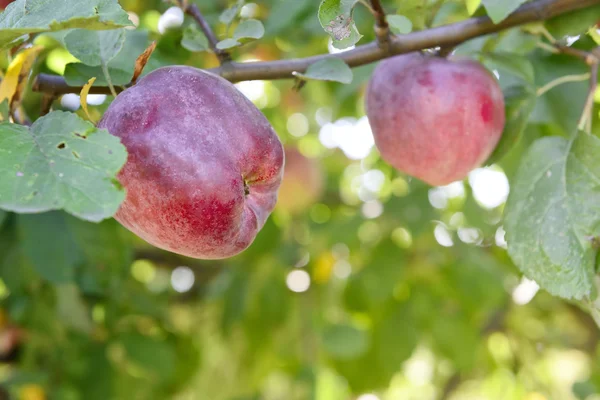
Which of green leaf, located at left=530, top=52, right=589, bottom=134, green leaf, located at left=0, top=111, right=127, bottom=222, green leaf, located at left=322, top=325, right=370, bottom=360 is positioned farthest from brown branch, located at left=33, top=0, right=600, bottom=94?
green leaf, located at left=322, top=325, right=370, bottom=360

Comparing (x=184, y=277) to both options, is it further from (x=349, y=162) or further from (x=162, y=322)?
(x=349, y=162)

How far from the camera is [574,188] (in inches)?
34.9

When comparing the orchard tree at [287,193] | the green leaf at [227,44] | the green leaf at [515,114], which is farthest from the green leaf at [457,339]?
the green leaf at [227,44]

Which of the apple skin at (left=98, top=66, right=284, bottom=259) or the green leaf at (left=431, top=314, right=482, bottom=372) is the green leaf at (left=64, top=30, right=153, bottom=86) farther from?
the green leaf at (left=431, top=314, right=482, bottom=372)

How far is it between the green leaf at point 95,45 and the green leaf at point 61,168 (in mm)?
186

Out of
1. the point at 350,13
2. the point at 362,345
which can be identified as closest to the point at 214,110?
the point at 350,13

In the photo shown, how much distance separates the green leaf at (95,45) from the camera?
2.74 feet

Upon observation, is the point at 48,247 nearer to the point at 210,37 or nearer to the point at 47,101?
the point at 47,101

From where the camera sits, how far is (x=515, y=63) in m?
1.00

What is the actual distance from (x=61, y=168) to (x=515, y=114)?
722 mm

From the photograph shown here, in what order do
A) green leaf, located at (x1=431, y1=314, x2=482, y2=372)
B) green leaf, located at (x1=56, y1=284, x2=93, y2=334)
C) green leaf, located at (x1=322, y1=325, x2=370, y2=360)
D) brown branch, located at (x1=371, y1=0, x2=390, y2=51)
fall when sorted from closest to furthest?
brown branch, located at (x1=371, y1=0, x2=390, y2=51) < green leaf, located at (x1=56, y1=284, x2=93, y2=334) < green leaf, located at (x1=322, y1=325, x2=370, y2=360) < green leaf, located at (x1=431, y1=314, x2=482, y2=372)

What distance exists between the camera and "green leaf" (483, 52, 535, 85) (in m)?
0.99

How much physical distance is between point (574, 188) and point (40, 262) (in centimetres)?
104

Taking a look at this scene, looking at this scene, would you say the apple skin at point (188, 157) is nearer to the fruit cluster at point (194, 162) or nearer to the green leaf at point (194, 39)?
the fruit cluster at point (194, 162)
